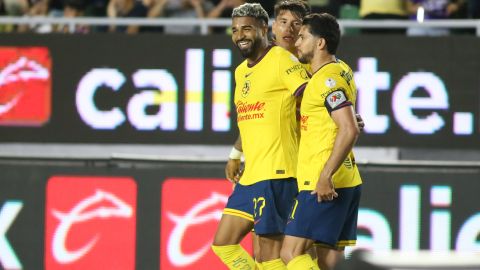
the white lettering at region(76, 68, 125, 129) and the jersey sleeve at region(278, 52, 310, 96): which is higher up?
the jersey sleeve at region(278, 52, 310, 96)

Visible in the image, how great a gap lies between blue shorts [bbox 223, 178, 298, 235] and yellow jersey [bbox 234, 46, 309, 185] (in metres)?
0.06

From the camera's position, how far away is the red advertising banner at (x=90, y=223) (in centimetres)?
1103

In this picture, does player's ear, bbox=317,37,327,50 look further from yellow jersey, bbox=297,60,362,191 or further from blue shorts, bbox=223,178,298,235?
blue shorts, bbox=223,178,298,235

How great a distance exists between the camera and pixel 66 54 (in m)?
11.4

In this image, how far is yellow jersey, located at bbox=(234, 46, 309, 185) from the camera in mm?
8273

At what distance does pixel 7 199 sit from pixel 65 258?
0.79 m

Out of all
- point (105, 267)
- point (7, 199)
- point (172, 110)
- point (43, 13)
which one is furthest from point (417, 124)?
point (43, 13)

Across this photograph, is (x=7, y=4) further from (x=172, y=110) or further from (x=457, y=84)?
(x=457, y=84)

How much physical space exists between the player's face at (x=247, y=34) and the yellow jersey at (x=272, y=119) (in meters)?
0.13

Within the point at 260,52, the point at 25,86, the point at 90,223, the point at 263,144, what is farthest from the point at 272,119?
the point at 25,86

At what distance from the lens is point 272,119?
8266 millimetres

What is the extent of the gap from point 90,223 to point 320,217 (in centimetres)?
404

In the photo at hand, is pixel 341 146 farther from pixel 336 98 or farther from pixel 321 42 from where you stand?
pixel 321 42

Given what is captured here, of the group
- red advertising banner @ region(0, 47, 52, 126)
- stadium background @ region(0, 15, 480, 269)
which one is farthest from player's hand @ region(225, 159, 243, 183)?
red advertising banner @ region(0, 47, 52, 126)
